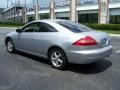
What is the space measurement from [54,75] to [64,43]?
1.01 m

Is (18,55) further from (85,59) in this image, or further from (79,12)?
(79,12)

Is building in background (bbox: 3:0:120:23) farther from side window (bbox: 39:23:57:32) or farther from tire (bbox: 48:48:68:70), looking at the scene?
tire (bbox: 48:48:68:70)

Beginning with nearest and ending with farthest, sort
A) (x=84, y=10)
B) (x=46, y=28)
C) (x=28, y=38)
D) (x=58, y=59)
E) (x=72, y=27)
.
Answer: (x=58, y=59) → (x=72, y=27) → (x=46, y=28) → (x=28, y=38) → (x=84, y=10)

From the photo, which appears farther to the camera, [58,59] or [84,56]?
[58,59]

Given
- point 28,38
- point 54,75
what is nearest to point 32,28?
point 28,38

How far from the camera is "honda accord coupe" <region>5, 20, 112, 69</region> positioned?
23.9 ft

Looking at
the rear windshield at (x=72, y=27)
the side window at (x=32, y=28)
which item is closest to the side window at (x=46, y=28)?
the side window at (x=32, y=28)

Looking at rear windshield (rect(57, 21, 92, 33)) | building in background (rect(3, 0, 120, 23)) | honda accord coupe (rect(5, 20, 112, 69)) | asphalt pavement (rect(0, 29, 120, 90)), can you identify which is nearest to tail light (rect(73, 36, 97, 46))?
honda accord coupe (rect(5, 20, 112, 69))

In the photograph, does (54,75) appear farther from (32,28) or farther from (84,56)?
(32,28)

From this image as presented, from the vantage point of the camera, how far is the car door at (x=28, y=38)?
8.81 metres

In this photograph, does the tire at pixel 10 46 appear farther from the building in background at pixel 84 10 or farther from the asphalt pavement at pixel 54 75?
the building in background at pixel 84 10

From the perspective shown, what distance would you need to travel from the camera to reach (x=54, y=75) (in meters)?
7.20

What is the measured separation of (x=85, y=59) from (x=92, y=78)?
24.3 inches

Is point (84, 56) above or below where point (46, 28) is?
below
